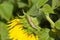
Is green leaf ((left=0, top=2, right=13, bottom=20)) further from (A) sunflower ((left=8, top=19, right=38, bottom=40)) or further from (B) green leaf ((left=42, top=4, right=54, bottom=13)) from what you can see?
(B) green leaf ((left=42, top=4, right=54, bottom=13))

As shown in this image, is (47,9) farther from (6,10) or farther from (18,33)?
(6,10)

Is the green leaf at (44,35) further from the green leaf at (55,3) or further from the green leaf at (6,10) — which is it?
the green leaf at (6,10)

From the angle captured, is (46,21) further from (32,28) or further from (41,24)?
(32,28)

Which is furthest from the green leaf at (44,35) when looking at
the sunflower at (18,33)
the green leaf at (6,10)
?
the green leaf at (6,10)

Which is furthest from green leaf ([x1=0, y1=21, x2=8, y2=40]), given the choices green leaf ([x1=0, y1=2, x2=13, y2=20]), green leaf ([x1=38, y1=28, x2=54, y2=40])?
green leaf ([x1=38, y1=28, x2=54, y2=40])

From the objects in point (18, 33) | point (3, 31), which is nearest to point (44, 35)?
point (18, 33)

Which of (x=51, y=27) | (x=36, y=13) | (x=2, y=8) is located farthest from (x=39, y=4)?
(x=2, y=8)
